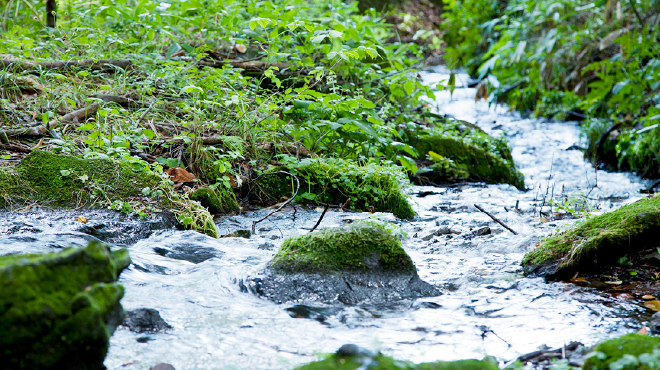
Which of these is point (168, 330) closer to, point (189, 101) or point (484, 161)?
point (189, 101)

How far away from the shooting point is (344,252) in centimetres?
Answer: 257

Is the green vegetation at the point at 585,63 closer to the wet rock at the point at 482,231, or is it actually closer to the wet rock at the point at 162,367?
the wet rock at the point at 482,231

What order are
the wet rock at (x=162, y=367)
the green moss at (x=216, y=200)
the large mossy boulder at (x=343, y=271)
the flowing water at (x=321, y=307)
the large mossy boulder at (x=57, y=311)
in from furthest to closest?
the green moss at (x=216, y=200) < the large mossy boulder at (x=343, y=271) < the flowing water at (x=321, y=307) < the wet rock at (x=162, y=367) < the large mossy boulder at (x=57, y=311)

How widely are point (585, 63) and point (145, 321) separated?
968 centimetres

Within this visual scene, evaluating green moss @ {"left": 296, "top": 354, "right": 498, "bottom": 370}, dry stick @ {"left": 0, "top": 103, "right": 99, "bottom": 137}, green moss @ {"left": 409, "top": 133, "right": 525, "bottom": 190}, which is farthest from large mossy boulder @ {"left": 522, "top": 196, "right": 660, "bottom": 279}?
dry stick @ {"left": 0, "top": 103, "right": 99, "bottom": 137}

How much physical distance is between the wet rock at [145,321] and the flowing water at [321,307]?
0.04 m

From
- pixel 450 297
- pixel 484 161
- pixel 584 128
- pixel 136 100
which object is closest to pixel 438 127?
pixel 484 161

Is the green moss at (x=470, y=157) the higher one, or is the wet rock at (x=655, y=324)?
the wet rock at (x=655, y=324)

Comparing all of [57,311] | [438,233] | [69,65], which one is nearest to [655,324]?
[438,233]

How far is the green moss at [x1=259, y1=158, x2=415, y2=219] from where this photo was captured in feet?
14.7

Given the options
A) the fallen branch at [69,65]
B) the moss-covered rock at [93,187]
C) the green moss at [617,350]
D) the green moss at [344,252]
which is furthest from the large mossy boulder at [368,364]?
the fallen branch at [69,65]

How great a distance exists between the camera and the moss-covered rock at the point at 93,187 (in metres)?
3.49

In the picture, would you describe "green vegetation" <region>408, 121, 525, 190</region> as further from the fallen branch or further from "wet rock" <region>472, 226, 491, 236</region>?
the fallen branch

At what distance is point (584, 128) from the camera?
8055mm
